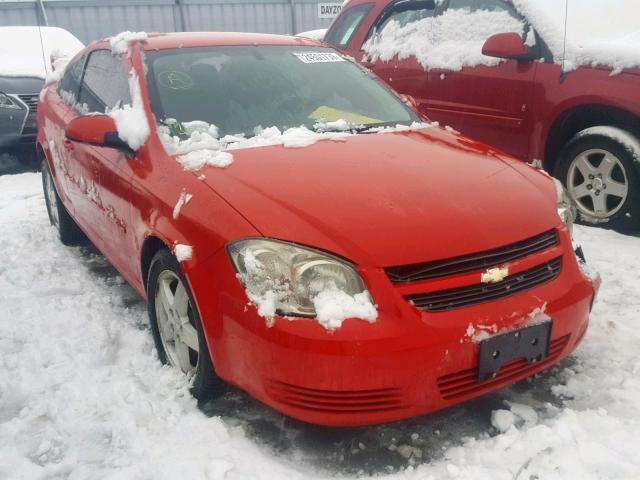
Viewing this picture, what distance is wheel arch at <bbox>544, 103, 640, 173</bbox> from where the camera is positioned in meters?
4.09

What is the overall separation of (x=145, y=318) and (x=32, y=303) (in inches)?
28.3

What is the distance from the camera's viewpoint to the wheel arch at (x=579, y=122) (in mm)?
4094

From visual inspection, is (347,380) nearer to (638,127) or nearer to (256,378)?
(256,378)

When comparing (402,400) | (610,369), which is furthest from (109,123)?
(610,369)

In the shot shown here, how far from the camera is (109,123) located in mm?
2869

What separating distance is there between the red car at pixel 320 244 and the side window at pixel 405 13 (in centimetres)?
251

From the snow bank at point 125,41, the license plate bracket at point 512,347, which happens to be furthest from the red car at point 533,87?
the license plate bracket at point 512,347

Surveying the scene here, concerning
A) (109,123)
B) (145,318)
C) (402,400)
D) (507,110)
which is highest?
(109,123)

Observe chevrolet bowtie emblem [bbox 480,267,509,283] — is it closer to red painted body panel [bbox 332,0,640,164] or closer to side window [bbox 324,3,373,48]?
red painted body panel [bbox 332,0,640,164]

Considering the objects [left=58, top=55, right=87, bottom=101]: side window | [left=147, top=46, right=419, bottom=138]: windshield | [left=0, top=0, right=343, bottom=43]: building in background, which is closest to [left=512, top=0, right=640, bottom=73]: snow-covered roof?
[left=147, top=46, right=419, bottom=138]: windshield

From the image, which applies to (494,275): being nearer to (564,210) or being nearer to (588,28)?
(564,210)

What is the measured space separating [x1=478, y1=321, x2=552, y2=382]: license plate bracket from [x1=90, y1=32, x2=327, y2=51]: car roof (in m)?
2.20

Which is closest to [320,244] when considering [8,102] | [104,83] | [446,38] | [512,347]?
[512,347]

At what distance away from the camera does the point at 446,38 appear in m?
5.21
